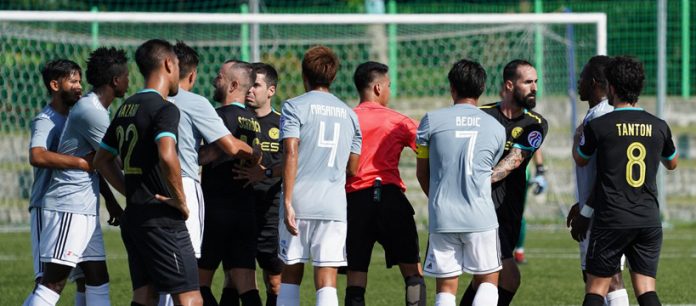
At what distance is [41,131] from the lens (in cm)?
843

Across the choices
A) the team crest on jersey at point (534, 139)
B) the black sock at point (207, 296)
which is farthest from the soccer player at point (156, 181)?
the team crest on jersey at point (534, 139)

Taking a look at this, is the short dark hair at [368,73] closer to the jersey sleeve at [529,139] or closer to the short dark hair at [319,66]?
the short dark hair at [319,66]

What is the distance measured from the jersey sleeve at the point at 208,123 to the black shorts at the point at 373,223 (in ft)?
4.72

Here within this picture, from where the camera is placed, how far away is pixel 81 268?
8664 mm

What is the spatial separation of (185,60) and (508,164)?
2554 mm

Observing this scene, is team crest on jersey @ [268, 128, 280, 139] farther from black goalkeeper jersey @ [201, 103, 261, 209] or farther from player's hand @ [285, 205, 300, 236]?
player's hand @ [285, 205, 300, 236]

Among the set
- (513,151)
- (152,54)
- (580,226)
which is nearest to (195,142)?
(152,54)

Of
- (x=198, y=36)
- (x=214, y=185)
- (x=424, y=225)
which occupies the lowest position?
(x=424, y=225)

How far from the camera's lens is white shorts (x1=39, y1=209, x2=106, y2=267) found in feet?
26.8

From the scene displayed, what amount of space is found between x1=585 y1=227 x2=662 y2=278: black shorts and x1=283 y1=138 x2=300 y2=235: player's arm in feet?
6.86

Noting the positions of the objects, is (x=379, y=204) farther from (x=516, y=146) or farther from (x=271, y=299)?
(x=271, y=299)

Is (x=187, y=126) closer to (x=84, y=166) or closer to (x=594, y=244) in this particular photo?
(x=84, y=166)

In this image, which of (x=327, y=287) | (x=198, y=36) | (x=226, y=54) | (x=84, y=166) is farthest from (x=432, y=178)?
(x=198, y=36)

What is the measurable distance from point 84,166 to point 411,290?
264cm
